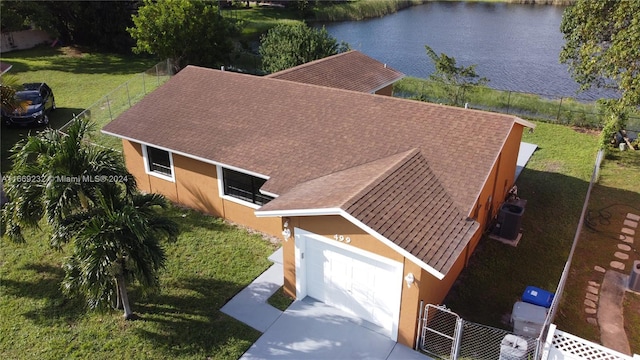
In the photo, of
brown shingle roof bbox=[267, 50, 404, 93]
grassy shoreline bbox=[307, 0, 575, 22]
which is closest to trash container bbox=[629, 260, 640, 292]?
brown shingle roof bbox=[267, 50, 404, 93]

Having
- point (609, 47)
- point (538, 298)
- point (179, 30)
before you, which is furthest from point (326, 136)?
point (179, 30)

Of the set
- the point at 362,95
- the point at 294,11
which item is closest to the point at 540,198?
the point at 362,95

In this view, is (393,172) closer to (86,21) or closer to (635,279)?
(635,279)

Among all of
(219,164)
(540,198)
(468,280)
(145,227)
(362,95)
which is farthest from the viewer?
(540,198)

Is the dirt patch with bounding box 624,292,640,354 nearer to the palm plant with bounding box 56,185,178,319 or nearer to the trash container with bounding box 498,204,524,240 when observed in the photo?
the trash container with bounding box 498,204,524,240

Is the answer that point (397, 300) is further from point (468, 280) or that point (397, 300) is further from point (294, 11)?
point (294, 11)

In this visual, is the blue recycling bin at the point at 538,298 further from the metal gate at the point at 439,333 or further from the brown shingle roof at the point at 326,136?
the brown shingle roof at the point at 326,136
